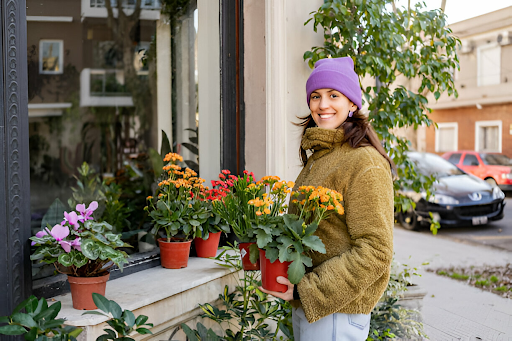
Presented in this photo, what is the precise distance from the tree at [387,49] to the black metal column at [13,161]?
66.9 inches

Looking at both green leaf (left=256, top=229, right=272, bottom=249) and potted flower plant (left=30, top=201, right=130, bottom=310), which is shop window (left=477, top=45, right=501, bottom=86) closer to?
green leaf (left=256, top=229, right=272, bottom=249)

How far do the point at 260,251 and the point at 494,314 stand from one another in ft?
11.1

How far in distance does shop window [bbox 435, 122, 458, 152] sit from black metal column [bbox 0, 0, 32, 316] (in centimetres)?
2008

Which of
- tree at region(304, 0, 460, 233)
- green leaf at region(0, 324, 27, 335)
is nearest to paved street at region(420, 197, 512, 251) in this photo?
tree at region(304, 0, 460, 233)

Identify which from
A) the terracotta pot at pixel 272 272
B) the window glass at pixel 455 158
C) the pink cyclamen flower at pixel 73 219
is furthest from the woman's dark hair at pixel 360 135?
the window glass at pixel 455 158

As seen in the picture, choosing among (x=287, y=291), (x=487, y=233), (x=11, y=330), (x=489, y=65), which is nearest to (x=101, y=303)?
(x=11, y=330)

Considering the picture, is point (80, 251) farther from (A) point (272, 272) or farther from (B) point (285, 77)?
(B) point (285, 77)

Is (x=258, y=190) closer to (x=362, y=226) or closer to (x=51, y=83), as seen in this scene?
(x=362, y=226)

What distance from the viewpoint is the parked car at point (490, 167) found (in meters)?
11.4

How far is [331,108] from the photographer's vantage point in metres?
1.54

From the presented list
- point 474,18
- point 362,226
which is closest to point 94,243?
point 362,226

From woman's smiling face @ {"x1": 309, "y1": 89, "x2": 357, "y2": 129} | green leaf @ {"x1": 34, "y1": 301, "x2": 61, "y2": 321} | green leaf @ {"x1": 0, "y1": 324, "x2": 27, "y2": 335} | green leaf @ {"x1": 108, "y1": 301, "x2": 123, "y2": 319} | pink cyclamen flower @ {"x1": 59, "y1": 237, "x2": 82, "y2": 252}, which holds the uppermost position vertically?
woman's smiling face @ {"x1": 309, "y1": 89, "x2": 357, "y2": 129}

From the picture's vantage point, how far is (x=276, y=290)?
144 centimetres

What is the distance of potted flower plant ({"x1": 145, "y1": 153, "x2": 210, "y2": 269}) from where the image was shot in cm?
225
